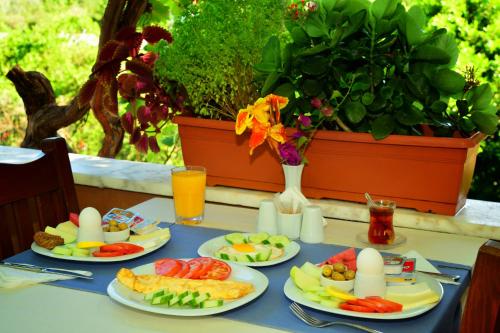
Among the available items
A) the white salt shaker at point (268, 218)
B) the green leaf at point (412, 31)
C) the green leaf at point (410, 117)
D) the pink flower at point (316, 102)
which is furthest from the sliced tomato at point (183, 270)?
the green leaf at point (412, 31)

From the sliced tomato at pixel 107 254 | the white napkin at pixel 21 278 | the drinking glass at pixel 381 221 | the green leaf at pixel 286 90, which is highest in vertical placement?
the green leaf at pixel 286 90

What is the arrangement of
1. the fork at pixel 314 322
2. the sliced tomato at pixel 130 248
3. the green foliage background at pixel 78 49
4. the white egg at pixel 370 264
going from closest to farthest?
the fork at pixel 314 322 → the white egg at pixel 370 264 → the sliced tomato at pixel 130 248 → the green foliage background at pixel 78 49

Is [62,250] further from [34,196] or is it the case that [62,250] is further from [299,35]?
[299,35]

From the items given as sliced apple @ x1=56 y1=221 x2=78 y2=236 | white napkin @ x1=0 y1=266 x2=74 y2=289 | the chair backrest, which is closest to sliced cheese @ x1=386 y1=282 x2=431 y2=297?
white napkin @ x1=0 y1=266 x2=74 y2=289

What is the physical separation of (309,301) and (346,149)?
0.64 metres

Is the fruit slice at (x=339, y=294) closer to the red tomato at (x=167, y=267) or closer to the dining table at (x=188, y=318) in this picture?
the dining table at (x=188, y=318)

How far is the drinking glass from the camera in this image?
1.48 m

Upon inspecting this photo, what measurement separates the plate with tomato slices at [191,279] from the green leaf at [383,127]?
53cm

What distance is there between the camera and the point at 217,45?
168 centimetres

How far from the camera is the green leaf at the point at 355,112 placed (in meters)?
1.63

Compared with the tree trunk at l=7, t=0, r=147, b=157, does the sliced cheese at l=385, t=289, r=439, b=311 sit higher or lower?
lower

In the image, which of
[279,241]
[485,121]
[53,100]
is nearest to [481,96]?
[485,121]

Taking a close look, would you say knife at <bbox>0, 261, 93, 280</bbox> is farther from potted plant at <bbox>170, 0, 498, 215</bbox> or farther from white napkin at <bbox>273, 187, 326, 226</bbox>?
potted plant at <bbox>170, 0, 498, 215</bbox>

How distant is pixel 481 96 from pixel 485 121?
2.4 inches
